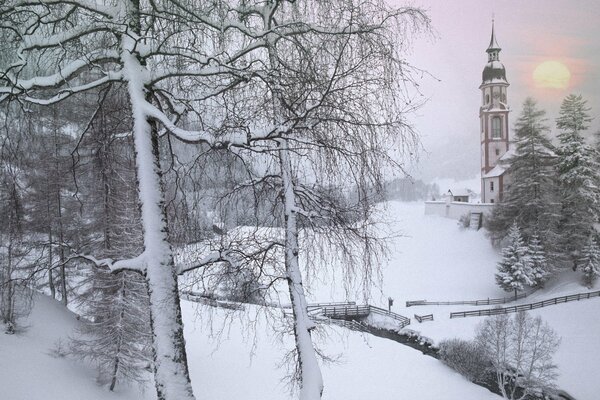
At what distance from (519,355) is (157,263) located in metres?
14.8

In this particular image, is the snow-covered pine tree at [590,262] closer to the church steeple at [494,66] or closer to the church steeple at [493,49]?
the church steeple at [494,66]

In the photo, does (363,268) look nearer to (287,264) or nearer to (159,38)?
(287,264)

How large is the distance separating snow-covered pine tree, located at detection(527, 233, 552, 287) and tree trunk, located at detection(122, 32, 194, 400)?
24.7m

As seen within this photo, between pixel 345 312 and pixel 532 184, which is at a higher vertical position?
pixel 532 184

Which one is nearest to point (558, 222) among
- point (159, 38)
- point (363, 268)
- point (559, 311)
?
point (559, 311)

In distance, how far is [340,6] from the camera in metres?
3.15

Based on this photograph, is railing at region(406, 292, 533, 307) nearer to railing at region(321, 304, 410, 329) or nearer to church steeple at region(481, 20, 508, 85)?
railing at region(321, 304, 410, 329)

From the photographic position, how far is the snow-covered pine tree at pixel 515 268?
22672mm

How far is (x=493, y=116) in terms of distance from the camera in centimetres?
3891

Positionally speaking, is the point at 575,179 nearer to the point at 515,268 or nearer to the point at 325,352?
the point at 515,268

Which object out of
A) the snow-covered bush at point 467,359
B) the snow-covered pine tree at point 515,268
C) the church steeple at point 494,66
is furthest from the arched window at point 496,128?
the snow-covered bush at point 467,359

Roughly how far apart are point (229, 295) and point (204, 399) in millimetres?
8386

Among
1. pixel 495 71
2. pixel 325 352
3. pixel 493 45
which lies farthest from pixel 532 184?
pixel 493 45

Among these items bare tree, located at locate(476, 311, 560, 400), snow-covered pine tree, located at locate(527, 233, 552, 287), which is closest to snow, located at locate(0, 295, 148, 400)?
bare tree, located at locate(476, 311, 560, 400)
